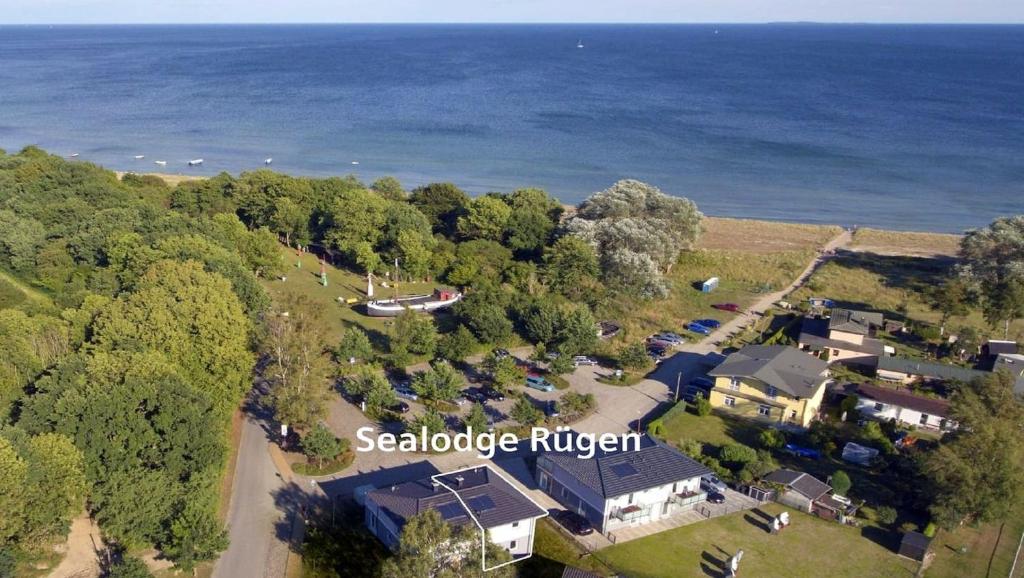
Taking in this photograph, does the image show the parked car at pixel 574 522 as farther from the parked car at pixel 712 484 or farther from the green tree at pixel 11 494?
the green tree at pixel 11 494

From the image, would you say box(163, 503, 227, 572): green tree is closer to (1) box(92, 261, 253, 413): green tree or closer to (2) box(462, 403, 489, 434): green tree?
(1) box(92, 261, 253, 413): green tree

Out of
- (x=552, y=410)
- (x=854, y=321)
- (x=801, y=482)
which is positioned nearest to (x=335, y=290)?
(x=552, y=410)

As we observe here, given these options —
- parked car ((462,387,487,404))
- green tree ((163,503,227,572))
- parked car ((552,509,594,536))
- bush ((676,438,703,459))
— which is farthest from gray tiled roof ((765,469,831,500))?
green tree ((163,503,227,572))

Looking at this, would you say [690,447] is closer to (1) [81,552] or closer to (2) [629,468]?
(2) [629,468]

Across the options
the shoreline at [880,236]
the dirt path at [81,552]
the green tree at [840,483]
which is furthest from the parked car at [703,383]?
the shoreline at [880,236]

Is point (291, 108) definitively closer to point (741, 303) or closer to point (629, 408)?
point (741, 303)

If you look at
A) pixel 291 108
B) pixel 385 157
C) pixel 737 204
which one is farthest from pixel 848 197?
pixel 291 108
